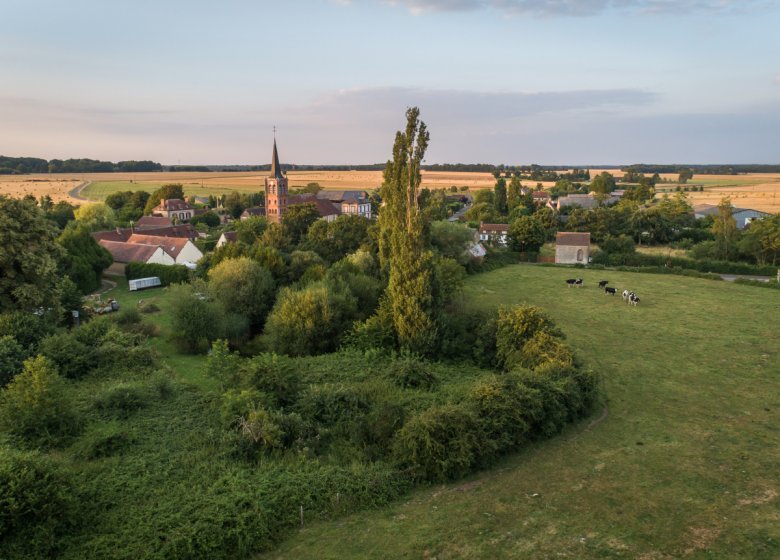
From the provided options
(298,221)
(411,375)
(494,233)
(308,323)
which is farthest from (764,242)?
(308,323)

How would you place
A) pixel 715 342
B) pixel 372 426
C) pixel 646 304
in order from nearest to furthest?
1. pixel 372 426
2. pixel 715 342
3. pixel 646 304

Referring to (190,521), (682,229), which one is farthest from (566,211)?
(190,521)

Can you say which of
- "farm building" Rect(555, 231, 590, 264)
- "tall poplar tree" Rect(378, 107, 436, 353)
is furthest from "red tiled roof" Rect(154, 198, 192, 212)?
"tall poplar tree" Rect(378, 107, 436, 353)

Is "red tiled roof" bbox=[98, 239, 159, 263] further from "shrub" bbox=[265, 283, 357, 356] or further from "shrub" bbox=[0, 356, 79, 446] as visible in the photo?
"shrub" bbox=[0, 356, 79, 446]

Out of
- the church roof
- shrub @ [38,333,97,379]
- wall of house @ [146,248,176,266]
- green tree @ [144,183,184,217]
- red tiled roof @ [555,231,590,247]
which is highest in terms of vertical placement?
the church roof

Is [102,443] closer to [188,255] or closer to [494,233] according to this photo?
[188,255]

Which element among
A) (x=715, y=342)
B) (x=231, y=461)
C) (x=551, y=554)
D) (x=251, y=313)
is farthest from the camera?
(x=251, y=313)

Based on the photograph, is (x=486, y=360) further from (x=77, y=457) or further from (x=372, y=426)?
(x=77, y=457)

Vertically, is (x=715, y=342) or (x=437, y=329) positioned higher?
(x=437, y=329)
